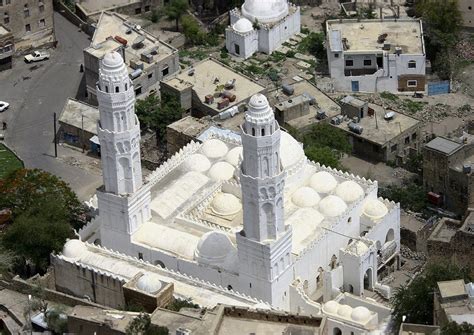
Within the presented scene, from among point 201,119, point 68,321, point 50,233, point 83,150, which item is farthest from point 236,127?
point 68,321

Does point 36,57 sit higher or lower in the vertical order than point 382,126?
lower

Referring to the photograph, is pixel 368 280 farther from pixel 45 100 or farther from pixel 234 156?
pixel 45 100

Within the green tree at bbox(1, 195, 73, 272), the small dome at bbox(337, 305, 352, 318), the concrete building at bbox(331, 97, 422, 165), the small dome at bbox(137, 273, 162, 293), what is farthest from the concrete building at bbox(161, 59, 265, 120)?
the small dome at bbox(337, 305, 352, 318)

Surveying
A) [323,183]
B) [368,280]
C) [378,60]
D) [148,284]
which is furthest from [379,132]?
[148,284]

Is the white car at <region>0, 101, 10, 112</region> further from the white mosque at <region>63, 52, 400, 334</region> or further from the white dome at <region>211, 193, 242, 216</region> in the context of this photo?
the white dome at <region>211, 193, 242, 216</region>

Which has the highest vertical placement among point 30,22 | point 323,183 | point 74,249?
point 323,183

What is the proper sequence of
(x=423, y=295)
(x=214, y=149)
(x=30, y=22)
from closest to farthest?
(x=423, y=295)
(x=214, y=149)
(x=30, y=22)

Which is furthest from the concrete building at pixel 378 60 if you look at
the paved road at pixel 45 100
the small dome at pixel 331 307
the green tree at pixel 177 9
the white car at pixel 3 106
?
the small dome at pixel 331 307
